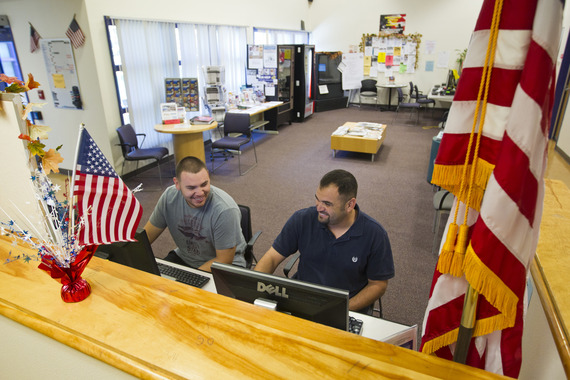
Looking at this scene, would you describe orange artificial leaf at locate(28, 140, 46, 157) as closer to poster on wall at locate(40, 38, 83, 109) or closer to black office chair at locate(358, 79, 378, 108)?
poster on wall at locate(40, 38, 83, 109)

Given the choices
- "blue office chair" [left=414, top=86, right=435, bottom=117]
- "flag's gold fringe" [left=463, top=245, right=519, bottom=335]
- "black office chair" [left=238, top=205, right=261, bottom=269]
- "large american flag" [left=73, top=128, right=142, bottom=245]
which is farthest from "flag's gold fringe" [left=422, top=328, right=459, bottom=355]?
"blue office chair" [left=414, top=86, right=435, bottom=117]

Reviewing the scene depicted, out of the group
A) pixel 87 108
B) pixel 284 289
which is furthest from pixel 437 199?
pixel 87 108

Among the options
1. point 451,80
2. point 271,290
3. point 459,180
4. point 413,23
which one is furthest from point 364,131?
point 459,180

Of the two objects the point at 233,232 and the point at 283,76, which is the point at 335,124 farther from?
the point at 233,232

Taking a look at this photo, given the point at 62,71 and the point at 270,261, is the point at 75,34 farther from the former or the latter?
the point at 270,261

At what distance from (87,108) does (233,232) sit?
4078mm

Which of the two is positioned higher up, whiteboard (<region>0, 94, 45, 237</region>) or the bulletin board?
the bulletin board

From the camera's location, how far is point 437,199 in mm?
3629

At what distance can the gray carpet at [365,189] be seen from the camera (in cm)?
325

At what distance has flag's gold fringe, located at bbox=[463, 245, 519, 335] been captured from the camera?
95 cm

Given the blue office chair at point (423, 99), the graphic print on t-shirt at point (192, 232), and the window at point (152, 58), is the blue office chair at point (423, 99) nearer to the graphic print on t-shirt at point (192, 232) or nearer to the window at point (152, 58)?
the window at point (152, 58)

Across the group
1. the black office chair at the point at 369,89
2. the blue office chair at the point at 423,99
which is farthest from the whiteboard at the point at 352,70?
the blue office chair at the point at 423,99

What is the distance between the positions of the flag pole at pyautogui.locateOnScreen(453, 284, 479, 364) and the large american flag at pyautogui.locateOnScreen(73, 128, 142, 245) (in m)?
1.12

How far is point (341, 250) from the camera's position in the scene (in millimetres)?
2004
